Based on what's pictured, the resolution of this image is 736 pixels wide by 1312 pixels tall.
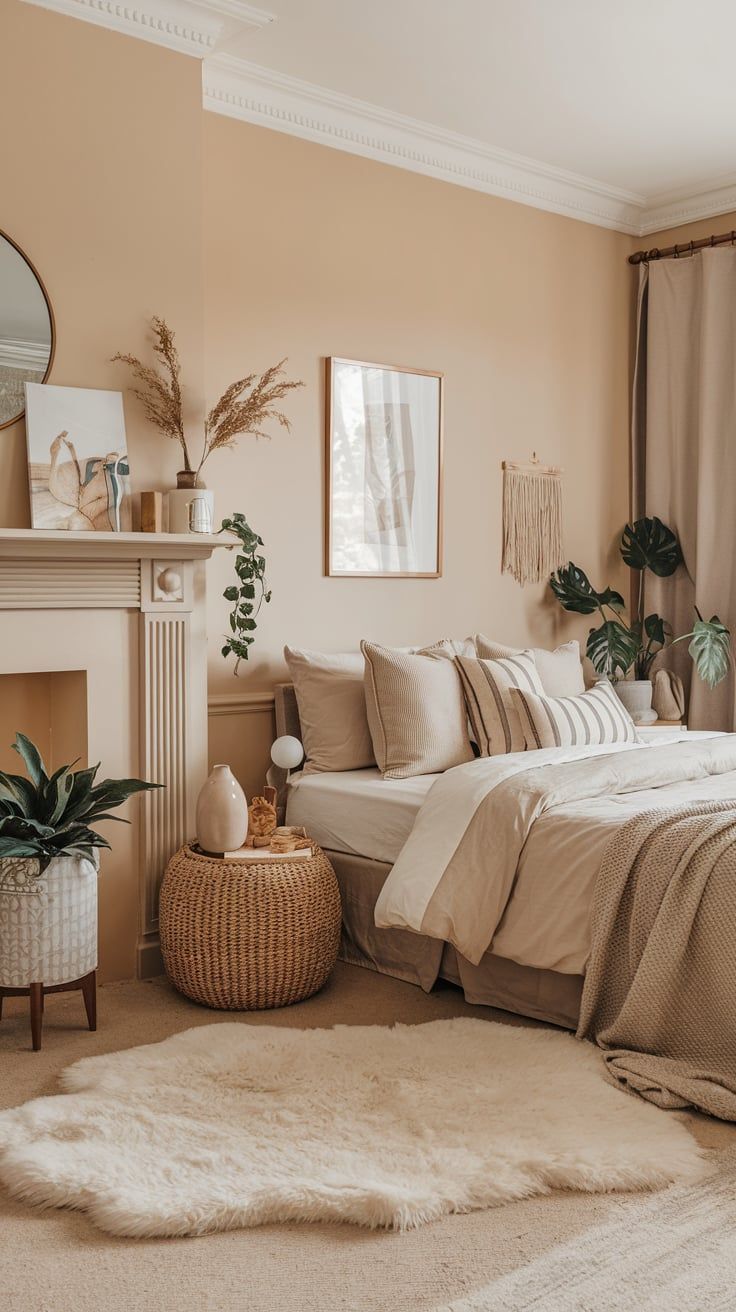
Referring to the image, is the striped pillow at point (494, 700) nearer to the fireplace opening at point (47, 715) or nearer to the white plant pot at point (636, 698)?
the white plant pot at point (636, 698)

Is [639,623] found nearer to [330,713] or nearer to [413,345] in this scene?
[413,345]

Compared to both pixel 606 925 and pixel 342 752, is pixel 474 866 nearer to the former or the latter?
pixel 606 925

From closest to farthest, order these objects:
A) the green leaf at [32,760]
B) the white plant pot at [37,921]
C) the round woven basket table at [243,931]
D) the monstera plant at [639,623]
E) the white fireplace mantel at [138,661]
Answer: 1. the white plant pot at [37,921]
2. the green leaf at [32,760]
3. the round woven basket table at [243,931]
4. the white fireplace mantel at [138,661]
5. the monstera plant at [639,623]

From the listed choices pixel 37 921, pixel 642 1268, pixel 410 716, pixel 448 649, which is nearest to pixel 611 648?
pixel 448 649

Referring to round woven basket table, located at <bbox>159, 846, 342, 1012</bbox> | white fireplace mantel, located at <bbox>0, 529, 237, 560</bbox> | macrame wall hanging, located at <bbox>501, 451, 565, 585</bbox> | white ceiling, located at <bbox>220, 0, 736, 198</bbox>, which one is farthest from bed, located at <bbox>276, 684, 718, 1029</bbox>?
white ceiling, located at <bbox>220, 0, 736, 198</bbox>

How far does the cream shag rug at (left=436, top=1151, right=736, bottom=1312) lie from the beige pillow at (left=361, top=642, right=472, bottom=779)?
1.76 metres

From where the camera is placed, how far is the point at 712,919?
8.77 ft

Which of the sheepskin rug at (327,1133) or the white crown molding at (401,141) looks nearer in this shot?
the sheepskin rug at (327,1133)

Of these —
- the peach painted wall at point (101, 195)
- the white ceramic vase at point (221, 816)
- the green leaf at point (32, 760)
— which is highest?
the peach painted wall at point (101, 195)

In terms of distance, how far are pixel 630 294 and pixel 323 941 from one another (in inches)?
143

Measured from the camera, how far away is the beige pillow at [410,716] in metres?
3.76

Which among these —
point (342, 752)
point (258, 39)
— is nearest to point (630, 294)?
point (258, 39)

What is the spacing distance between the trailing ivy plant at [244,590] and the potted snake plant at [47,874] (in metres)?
0.97

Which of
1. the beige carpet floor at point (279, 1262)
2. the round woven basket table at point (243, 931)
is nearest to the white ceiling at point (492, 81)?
the round woven basket table at point (243, 931)
